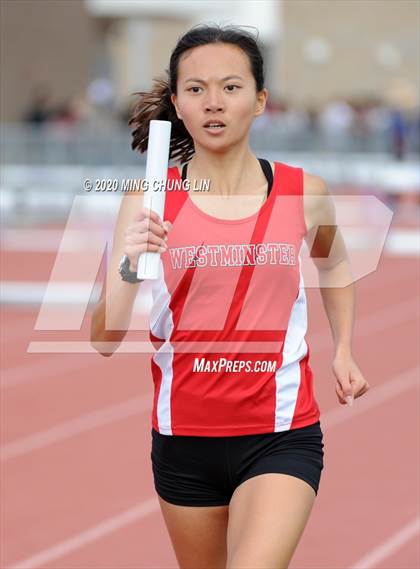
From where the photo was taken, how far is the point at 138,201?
321 centimetres

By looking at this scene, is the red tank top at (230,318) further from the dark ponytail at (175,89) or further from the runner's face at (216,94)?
the dark ponytail at (175,89)

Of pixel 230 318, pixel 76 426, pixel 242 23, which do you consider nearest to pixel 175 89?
pixel 230 318

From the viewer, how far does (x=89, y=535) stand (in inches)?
221

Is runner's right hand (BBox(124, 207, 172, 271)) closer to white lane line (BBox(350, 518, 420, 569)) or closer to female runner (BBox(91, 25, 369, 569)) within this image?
female runner (BBox(91, 25, 369, 569))

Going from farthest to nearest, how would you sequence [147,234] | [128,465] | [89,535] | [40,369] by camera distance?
[40,369]
[128,465]
[89,535]
[147,234]

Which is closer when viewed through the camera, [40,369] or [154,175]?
[154,175]

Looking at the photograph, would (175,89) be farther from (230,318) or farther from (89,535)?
(89,535)

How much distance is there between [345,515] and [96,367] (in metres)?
4.24

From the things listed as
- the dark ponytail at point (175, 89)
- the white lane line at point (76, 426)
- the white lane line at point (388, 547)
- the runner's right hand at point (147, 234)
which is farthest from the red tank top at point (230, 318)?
the white lane line at point (76, 426)

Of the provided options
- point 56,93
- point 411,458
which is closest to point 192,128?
point 411,458

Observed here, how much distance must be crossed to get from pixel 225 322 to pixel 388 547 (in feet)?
8.14

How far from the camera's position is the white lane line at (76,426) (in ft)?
23.4

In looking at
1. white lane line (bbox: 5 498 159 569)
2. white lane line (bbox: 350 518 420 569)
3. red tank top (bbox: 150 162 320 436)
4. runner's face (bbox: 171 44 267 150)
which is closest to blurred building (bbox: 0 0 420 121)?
white lane line (bbox: 5 498 159 569)

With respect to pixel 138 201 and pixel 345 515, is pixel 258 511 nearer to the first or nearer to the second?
pixel 138 201
